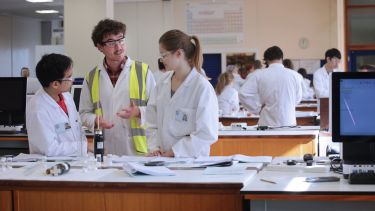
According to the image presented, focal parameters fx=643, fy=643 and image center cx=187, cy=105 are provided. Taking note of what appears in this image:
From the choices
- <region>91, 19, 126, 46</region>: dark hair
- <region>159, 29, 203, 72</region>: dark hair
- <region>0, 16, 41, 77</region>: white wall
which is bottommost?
<region>159, 29, 203, 72</region>: dark hair

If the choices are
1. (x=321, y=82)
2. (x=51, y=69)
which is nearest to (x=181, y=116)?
(x=51, y=69)

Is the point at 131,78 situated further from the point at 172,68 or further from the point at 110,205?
the point at 110,205

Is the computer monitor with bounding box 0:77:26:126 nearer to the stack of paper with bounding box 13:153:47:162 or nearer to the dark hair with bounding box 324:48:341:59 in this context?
the stack of paper with bounding box 13:153:47:162

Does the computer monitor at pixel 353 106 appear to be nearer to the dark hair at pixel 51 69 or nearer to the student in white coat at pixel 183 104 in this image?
the student in white coat at pixel 183 104

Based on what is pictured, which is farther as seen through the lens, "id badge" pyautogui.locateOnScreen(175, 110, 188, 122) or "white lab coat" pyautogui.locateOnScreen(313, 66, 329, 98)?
"white lab coat" pyautogui.locateOnScreen(313, 66, 329, 98)

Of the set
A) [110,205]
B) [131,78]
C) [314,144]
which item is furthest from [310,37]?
[110,205]

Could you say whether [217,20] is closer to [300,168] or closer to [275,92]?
[275,92]

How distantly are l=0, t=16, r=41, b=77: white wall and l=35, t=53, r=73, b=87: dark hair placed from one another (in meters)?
13.1

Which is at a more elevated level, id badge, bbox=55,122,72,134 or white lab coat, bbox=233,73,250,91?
white lab coat, bbox=233,73,250,91

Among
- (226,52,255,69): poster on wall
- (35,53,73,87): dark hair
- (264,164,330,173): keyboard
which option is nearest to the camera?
(264,164,330,173): keyboard

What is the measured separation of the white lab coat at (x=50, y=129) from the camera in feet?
12.7

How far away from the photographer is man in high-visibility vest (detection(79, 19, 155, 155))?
426cm

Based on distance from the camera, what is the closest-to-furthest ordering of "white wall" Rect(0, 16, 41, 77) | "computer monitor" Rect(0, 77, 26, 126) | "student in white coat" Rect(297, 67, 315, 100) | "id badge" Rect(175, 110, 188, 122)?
1. "id badge" Rect(175, 110, 188, 122)
2. "computer monitor" Rect(0, 77, 26, 126)
3. "student in white coat" Rect(297, 67, 315, 100)
4. "white wall" Rect(0, 16, 41, 77)

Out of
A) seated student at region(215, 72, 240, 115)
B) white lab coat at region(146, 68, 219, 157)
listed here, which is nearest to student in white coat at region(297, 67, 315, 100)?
seated student at region(215, 72, 240, 115)
